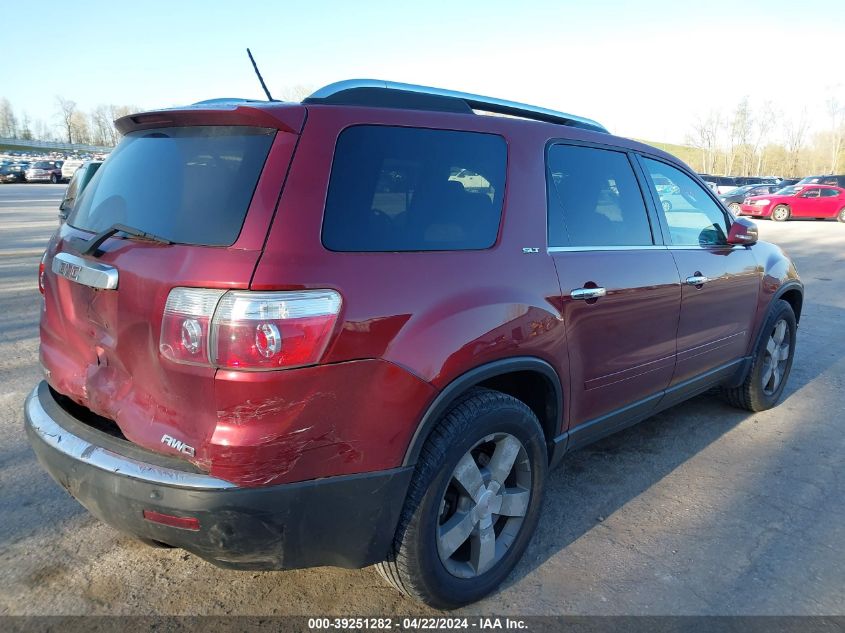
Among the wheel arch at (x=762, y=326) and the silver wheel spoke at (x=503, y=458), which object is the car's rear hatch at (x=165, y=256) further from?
the wheel arch at (x=762, y=326)

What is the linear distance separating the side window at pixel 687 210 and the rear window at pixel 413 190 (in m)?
1.36

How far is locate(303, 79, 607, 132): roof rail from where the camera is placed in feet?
7.46

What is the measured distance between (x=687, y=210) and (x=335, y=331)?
8.88ft

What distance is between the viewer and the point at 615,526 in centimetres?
305

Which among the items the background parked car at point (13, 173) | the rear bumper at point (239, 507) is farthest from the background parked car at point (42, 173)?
the rear bumper at point (239, 507)

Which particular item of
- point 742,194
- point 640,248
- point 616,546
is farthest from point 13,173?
point 616,546

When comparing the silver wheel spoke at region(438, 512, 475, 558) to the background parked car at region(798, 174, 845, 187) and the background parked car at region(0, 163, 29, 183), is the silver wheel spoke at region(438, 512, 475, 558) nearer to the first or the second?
the background parked car at region(798, 174, 845, 187)

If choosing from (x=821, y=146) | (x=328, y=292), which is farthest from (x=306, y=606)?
(x=821, y=146)

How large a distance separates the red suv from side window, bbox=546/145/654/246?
0.02 m

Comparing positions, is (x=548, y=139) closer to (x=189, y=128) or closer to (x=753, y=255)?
(x=189, y=128)

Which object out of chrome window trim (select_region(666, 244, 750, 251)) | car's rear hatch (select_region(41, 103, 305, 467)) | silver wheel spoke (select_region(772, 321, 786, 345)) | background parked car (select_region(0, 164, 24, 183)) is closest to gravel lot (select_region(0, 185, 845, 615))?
silver wheel spoke (select_region(772, 321, 786, 345))

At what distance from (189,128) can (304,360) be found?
3.38 ft

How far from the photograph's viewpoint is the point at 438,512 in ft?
7.39

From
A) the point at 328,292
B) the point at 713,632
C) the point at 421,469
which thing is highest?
the point at 328,292
